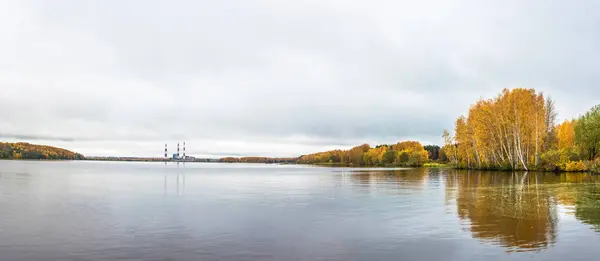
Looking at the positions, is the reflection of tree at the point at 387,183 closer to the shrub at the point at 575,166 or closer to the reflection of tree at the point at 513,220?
the reflection of tree at the point at 513,220

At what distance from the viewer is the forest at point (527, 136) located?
66812 millimetres

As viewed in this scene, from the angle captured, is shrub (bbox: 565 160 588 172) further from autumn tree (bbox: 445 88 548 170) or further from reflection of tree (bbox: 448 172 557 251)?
reflection of tree (bbox: 448 172 557 251)

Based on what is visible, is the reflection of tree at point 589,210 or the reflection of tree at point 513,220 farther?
the reflection of tree at point 589,210

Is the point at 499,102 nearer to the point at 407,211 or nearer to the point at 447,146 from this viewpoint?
the point at 447,146

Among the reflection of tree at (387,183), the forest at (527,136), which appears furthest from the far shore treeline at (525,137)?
the reflection of tree at (387,183)

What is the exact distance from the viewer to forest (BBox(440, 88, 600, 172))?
6681cm

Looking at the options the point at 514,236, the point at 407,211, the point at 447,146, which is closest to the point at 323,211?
the point at 407,211

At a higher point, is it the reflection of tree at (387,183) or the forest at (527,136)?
the forest at (527,136)

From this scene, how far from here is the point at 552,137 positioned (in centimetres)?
7969

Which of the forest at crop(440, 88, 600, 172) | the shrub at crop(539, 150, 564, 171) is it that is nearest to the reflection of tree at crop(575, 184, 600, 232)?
the forest at crop(440, 88, 600, 172)

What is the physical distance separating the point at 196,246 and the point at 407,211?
11.1 meters

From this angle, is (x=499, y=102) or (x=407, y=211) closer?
(x=407, y=211)

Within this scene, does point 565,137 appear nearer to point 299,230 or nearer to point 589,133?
point 589,133

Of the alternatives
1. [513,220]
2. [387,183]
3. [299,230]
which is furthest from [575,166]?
[299,230]
